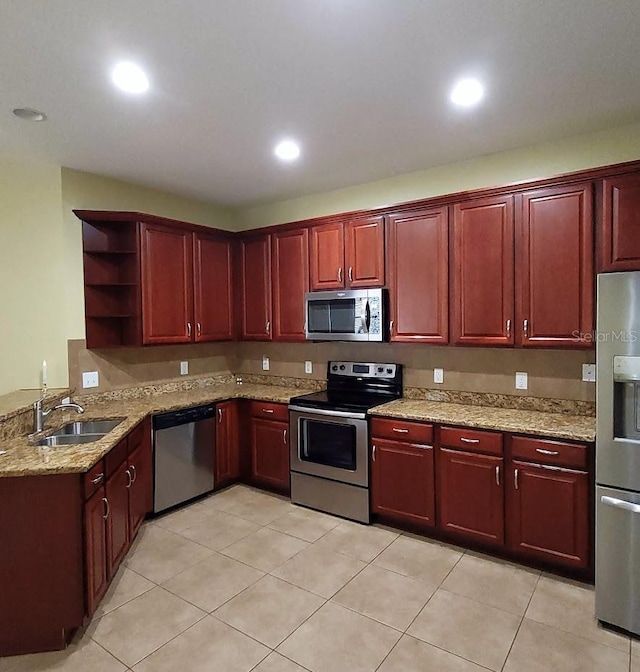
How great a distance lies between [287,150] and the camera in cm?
332

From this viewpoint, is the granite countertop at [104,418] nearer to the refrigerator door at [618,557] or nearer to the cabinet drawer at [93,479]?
the cabinet drawer at [93,479]

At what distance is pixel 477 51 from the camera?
82.6 inches

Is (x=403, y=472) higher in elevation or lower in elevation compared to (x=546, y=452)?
lower

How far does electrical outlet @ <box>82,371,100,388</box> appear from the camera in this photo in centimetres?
374

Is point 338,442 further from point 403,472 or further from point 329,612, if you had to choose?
point 329,612

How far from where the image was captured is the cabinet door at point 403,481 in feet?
10.6

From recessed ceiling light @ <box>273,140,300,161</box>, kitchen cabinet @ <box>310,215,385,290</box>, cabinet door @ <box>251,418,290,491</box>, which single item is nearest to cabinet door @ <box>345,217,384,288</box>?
kitchen cabinet @ <box>310,215,385,290</box>

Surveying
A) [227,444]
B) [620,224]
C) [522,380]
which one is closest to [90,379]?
[227,444]

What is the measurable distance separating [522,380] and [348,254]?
168cm

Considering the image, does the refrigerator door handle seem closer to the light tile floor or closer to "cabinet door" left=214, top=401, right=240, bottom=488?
the light tile floor

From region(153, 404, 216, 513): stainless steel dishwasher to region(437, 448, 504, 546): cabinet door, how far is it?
77.3 inches

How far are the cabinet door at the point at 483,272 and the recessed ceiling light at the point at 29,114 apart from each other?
269cm

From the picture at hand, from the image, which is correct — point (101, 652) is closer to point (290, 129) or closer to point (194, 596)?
point (194, 596)

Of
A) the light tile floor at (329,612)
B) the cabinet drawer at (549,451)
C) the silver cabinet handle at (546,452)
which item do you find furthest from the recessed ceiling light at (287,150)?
the light tile floor at (329,612)
